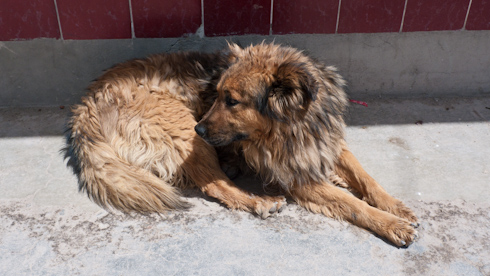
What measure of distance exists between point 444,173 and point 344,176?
0.92 metres

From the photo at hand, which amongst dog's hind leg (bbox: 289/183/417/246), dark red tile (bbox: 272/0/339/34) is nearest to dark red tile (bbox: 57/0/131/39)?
dark red tile (bbox: 272/0/339/34)

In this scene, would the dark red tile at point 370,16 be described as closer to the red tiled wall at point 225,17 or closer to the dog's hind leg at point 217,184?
the red tiled wall at point 225,17

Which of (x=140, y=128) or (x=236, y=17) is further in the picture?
(x=236, y=17)

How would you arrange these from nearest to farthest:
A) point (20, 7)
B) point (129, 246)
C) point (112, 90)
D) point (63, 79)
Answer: point (129, 246) → point (112, 90) → point (20, 7) → point (63, 79)

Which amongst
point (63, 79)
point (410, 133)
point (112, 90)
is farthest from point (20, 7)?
point (410, 133)

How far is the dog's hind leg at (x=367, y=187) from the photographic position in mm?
3158

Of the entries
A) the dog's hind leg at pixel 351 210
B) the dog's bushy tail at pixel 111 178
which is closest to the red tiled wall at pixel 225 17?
the dog's bushy tail at pixel 111 178

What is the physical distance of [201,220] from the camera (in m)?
3.20

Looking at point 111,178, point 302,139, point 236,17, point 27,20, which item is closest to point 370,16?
point 236,17

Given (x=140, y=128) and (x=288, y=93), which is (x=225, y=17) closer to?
(x=140, y=128)

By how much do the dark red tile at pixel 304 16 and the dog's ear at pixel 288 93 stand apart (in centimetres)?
152

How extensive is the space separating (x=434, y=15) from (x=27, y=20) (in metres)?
4.29

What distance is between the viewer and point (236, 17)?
4.39 m

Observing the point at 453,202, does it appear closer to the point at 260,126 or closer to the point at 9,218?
the point at 260,126
